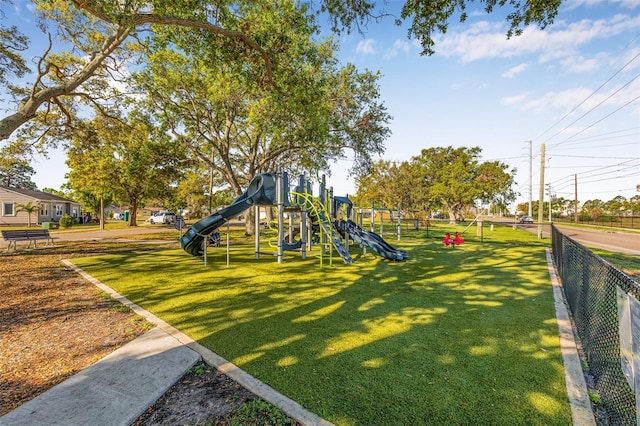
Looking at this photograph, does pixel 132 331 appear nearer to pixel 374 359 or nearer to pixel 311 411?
pixel 311 411

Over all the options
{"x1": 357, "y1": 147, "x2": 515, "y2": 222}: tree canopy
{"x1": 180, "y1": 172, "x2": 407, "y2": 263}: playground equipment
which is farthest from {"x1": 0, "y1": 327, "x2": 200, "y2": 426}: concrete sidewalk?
{"x1": 357, "y1": 147, "x2": 515, "y2": 222}: tree canopy

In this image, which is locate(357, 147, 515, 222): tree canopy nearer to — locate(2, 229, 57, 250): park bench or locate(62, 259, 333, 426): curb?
locate(2, 229, 57, 250): park bench

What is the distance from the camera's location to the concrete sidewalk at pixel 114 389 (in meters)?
2.73

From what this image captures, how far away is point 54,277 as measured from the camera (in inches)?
336

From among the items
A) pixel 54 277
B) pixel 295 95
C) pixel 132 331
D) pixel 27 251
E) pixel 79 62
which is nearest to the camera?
pixel 132 331

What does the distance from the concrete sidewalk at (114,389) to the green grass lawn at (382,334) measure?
0.63 metres

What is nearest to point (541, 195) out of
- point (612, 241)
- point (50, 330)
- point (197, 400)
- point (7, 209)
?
point (612, 241)

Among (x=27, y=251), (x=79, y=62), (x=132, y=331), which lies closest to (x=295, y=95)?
(x=132, y=331)

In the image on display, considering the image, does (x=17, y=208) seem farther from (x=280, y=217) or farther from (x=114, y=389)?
(x=114, y=389)

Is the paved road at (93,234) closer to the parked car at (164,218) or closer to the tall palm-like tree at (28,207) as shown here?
the parked car at (164,218)

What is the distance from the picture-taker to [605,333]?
3467 millimetres

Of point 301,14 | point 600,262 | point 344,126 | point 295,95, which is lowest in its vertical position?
point 600,262

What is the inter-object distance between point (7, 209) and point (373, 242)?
4680cm

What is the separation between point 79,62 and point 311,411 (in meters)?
16.5
